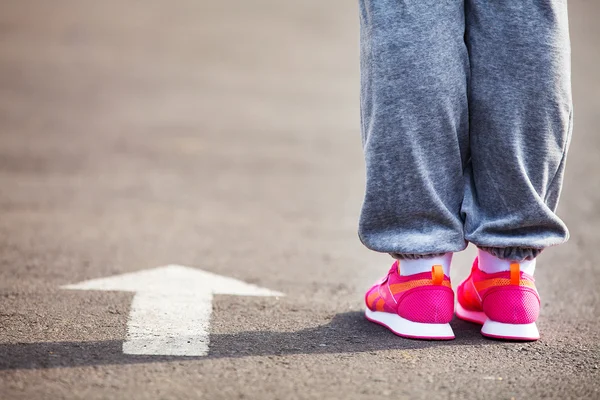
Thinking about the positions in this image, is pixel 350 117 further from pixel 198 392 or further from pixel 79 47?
pixel 198 392

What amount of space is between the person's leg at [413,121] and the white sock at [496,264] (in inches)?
5.2

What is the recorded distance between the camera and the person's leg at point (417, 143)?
2.46m

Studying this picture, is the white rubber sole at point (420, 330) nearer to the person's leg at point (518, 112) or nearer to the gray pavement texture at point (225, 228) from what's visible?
the gray pavement texture at point (225, 228)

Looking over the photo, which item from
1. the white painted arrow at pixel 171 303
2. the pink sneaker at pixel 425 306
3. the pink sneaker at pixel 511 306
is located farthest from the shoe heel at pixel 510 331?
the white painted arrow at pixel 171 303

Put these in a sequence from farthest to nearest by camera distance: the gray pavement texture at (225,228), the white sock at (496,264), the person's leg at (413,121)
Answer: the white sock at (496,264) → the person's leg at (413,121) → the gray pavement texture at (225,228)

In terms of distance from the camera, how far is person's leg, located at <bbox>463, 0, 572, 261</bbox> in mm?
2467

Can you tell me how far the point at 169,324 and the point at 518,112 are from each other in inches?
46.8

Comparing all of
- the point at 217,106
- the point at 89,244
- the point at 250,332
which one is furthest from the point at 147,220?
the point at 217,106

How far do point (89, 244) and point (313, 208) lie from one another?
53.5 inches

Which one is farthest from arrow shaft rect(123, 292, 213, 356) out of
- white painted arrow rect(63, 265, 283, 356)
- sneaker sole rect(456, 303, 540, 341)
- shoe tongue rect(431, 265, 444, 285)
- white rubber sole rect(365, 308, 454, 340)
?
sneaker sole rect(456, 303, 540, 341)

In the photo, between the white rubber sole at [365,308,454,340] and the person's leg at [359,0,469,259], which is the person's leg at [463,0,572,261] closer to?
the person's leg at [359,0,469,259]

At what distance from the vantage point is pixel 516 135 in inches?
97.4

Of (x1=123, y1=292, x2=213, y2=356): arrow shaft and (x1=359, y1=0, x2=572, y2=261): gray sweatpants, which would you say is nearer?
(x1=123, y1=292, x2=213, y2=356): arrow shaft

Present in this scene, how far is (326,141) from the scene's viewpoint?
6375mm
